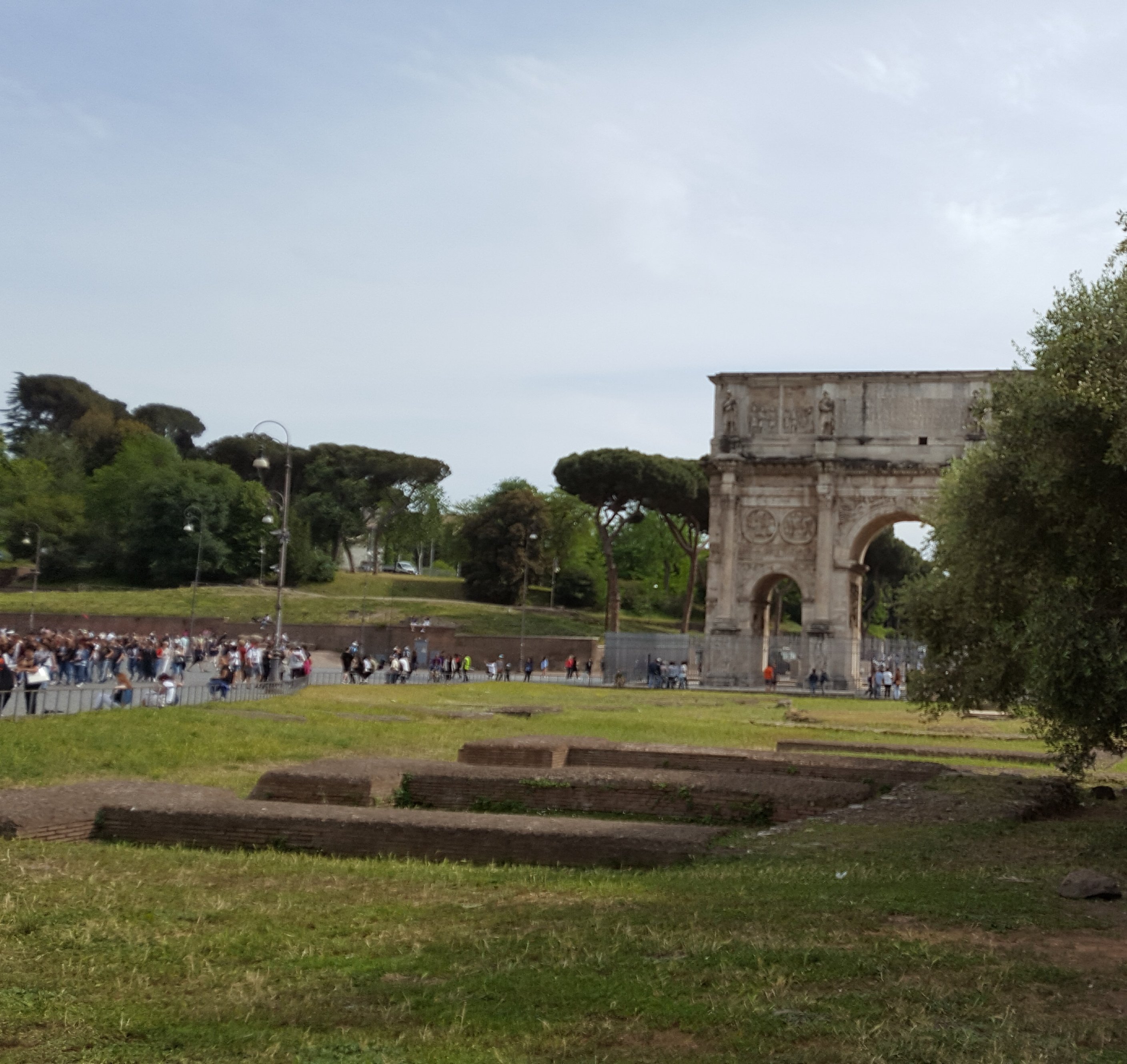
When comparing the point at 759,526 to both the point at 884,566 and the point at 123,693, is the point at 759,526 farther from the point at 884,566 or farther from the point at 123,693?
the point at 884,566

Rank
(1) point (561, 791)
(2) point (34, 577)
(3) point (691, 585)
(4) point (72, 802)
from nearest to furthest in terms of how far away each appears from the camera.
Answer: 1. (4) point (72, 802)
2. (1) point (561, 791)
3. (2) point (34, 577)
4. (3) point (691, 585)

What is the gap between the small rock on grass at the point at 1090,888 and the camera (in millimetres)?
6918

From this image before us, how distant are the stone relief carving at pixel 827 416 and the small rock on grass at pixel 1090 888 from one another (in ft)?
109

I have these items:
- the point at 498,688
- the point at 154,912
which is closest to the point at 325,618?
the point at 498,688

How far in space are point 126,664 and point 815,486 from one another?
818 inches

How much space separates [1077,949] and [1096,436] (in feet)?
17.9

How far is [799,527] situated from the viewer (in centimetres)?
4072

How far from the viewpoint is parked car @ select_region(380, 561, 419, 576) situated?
8181cm

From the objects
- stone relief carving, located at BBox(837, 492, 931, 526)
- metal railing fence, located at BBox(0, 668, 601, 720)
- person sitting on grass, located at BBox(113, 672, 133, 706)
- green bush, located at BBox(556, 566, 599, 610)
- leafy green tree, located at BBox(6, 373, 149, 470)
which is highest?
leafy green tree, located at BBox(6, 373, 149, 470)

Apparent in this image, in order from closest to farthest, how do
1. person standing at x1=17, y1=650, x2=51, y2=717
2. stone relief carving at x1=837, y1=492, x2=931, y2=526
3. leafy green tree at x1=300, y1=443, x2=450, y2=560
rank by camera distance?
person standing at x1=17, y1=650, x2=51, y2=717 < stone relief carving at x1=837, y1=492, x2=931, y2=526 < leafy green tree at x1=300, y1=443, x2=450, y2=560

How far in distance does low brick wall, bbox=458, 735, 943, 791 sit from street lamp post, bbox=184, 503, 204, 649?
82.6 feet

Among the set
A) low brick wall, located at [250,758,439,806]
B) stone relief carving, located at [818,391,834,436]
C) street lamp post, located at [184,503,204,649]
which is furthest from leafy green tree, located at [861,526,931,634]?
low brick wall, located at [250,758,439,806]

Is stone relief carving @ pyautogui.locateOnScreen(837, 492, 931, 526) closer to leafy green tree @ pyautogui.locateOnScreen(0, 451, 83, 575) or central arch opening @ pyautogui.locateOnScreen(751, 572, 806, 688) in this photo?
central arch opening @ pyautogui.locateOnScreen(751, 572, 806, 688)

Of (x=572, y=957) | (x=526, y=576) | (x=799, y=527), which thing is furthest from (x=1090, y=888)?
(x=526, y=576)
